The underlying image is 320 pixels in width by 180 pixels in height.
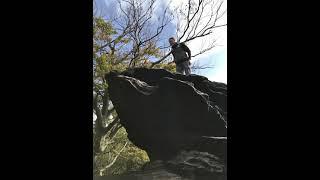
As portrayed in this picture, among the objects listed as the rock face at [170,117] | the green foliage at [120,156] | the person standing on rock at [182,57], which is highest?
the person standing on rock at [182,57]

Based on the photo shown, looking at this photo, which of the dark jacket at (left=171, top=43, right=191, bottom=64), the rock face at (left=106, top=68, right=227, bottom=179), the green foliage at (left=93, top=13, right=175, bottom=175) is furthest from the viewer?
the green foliage at (left=93, top=13, right=175, bottom=175)

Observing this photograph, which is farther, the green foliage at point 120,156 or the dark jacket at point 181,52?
the green foliage at point 120,156

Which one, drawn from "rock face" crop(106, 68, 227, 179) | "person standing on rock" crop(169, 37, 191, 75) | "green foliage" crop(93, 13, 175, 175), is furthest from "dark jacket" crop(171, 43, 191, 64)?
"green foliage" crop(93, 13, 175, 175)

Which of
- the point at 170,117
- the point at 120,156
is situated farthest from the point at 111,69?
the point at 170,117

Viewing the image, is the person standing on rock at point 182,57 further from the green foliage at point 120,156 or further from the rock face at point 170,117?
the green foliage at point 120,156

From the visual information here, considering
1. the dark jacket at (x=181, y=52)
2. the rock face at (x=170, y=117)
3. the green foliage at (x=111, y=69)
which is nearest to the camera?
the rock face at (x=170, y=117)

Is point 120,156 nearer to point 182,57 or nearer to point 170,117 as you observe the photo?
point 182,57

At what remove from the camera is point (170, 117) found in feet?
14.8

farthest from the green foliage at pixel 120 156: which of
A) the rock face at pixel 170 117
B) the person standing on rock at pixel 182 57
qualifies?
the rock face at pixel 170 117

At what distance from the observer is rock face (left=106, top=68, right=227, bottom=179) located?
14.6 feet

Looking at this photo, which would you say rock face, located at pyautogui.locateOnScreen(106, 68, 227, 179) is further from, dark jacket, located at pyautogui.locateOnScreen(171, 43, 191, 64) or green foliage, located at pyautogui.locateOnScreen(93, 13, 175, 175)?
green foliage, located at pyautogui.locateOnScreen(93, 13, 175, 175)

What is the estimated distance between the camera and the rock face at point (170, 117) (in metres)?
4.44

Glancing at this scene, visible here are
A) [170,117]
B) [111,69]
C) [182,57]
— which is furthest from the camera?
[111,69]
